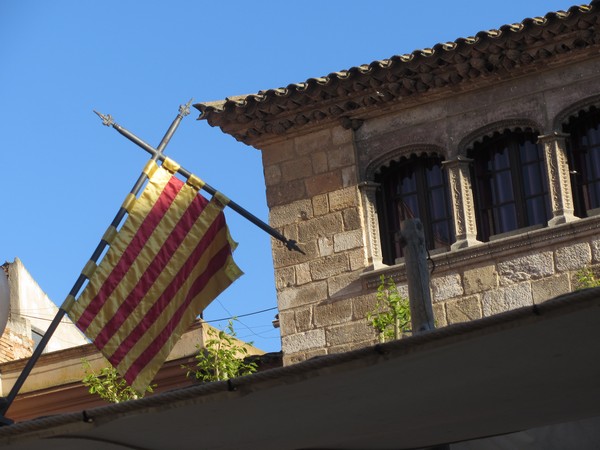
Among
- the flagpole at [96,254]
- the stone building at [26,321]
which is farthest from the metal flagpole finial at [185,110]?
the stone building at [26,321]

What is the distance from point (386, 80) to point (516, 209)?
2250 millimetres

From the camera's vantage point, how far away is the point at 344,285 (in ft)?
60.5

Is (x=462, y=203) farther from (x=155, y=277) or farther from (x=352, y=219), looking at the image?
(x=155, y=277)

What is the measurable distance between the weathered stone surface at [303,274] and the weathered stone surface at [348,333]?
0.74 metres

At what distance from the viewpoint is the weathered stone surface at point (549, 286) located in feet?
56.0

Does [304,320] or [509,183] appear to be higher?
[509,183]

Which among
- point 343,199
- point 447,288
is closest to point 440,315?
point 447,288

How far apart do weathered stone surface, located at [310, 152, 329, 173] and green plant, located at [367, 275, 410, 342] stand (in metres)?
2.07

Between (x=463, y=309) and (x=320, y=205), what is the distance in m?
2.48

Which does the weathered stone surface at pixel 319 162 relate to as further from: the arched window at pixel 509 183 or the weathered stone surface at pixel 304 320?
the arched window at pixel 509 183

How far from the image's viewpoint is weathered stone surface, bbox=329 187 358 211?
61.2 feet

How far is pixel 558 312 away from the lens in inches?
192

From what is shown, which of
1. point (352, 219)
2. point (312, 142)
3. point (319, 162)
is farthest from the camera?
point (312, 142)

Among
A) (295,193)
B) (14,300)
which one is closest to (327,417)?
(295,193)
